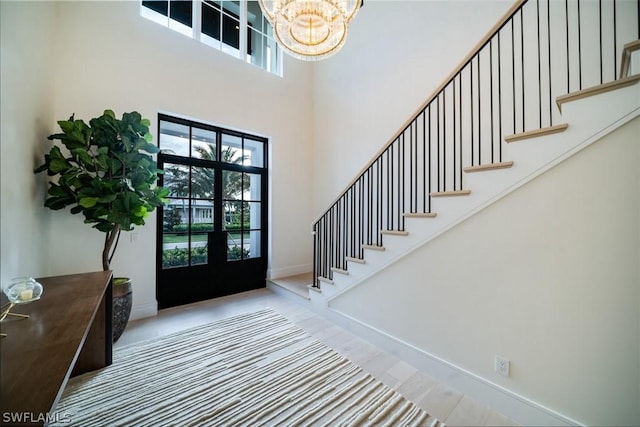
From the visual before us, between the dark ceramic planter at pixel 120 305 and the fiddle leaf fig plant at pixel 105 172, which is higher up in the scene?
the fiddle leaf fig plant at pixel 105 172

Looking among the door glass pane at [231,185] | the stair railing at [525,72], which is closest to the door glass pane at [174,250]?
the door glass pane at [231,185]

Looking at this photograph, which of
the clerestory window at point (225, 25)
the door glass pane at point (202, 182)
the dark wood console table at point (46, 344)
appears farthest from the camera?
the door glass pane at point (202, 182)

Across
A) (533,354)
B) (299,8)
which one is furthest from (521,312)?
(299,8)

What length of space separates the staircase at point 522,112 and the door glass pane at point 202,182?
6.21 feet

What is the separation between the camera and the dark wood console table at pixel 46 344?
2.61ft

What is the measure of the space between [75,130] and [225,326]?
2.64 metres

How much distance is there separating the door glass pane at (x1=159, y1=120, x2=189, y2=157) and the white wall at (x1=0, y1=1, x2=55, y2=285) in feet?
3.64

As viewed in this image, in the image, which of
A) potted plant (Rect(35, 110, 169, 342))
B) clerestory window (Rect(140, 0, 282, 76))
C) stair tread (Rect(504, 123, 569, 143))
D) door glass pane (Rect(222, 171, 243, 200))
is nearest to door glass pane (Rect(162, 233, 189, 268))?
potted plant (Rect(35, 110, 169, 342))

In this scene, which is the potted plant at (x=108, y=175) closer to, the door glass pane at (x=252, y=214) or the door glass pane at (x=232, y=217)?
→ the door glass pane at (x=232, y=217)

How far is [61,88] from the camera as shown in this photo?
279 centimetres

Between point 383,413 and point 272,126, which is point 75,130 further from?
point 383,413

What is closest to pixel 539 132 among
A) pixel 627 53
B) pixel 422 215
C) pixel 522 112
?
pixel 627 53

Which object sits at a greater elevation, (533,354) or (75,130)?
(75,130)

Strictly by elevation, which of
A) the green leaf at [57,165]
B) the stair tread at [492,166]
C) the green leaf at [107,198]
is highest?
the green leaf at [57,165]
